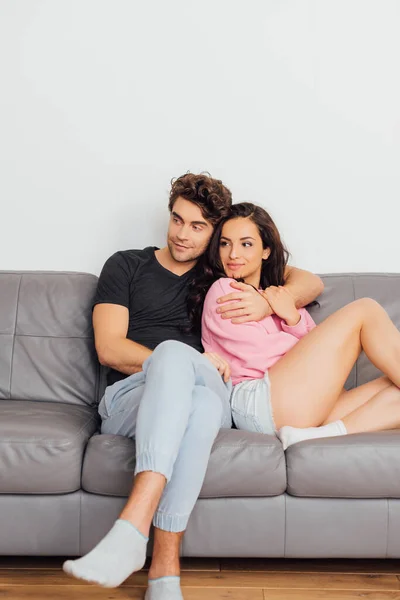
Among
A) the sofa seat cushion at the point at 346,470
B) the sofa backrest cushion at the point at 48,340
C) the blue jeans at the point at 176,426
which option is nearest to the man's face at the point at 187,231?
the sofa backrest cushion at the point at 48,340

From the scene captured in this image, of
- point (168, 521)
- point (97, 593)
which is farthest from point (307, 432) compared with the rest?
point (97, 593)

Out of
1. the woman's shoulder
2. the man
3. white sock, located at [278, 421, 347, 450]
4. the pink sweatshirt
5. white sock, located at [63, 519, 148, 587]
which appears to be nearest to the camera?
white sock, located at [63, 519, 148, 587]

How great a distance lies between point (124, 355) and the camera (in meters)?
2.41

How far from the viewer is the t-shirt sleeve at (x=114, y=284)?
2.58 metres

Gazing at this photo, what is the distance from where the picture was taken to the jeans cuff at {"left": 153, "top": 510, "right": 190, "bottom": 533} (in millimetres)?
1860

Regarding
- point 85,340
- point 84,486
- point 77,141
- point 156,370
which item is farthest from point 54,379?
point 77,141

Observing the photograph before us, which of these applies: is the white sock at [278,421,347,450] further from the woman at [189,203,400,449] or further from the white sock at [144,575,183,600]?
the white sock at [144,575,183,600]

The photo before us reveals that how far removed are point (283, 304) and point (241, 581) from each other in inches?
35.4

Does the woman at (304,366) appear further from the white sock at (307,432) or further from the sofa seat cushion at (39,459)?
the sofa seat cushion at (39,459)

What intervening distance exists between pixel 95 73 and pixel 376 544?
6.96 ft

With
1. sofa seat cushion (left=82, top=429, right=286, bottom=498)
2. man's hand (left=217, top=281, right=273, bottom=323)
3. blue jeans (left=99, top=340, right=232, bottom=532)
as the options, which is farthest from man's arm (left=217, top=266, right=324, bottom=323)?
sofa seat cushion (left=82, top=429, right=286, bottom=498)

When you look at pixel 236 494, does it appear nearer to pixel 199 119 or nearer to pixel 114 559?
pixel 114 559

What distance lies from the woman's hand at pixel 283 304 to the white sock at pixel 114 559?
0.99m

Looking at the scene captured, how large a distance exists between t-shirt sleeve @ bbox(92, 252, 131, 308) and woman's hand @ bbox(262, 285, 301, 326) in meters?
0.49
